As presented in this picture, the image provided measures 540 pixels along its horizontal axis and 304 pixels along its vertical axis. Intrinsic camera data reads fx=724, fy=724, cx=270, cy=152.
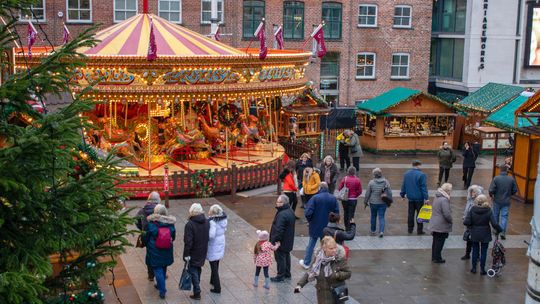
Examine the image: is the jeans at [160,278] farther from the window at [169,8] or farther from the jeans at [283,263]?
the window at [169,8]

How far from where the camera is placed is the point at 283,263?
12664mm

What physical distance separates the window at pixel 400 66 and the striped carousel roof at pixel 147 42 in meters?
15.8

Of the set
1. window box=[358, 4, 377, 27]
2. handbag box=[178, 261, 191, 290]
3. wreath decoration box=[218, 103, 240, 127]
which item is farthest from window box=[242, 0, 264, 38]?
handbag box=[178, 261, 191, 290]

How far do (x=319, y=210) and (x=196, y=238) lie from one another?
2.79 metres

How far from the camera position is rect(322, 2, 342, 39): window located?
1362 inches

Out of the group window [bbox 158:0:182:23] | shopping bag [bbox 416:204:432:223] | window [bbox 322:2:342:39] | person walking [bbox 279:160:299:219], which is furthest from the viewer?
window [bbox 322:2:342:39]

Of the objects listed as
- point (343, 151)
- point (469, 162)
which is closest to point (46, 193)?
point (469, 162)

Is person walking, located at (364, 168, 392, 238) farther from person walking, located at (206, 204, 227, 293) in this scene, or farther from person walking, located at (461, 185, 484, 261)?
person walking, located at (206, 204, 227, 293)

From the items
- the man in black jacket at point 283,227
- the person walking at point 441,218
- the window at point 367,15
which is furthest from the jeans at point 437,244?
the window at point 367,15

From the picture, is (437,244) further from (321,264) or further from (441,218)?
(321,264)

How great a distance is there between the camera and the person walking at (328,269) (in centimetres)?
959

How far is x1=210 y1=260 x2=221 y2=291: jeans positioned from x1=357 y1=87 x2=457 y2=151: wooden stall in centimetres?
1770

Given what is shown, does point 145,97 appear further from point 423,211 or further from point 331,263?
point 331,263

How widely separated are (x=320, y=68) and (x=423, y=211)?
2064 cm
